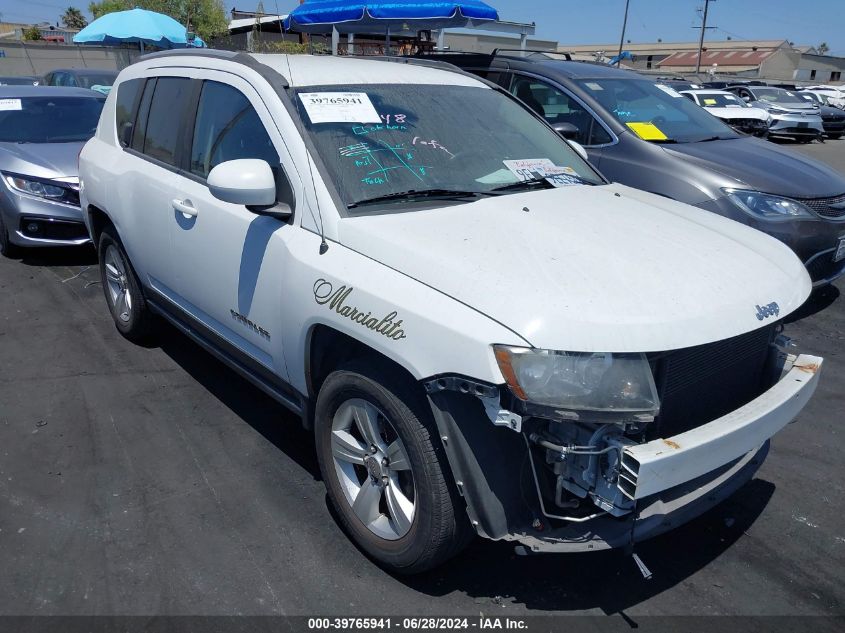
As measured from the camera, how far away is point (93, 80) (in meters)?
14.4

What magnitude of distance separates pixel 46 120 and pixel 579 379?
24.3ft

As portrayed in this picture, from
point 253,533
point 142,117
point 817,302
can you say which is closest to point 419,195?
point 253,533

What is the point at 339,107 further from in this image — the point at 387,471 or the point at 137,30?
the point at 137,30

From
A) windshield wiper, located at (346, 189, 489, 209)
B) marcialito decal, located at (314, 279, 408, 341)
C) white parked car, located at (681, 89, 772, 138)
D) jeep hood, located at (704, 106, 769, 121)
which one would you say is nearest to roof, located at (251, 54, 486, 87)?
windshield wiper, located at (346, 189, 489, 209)

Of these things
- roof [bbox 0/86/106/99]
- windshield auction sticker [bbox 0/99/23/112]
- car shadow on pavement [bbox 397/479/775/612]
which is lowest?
car shadow on pavement [bbox 397/479/775/612]

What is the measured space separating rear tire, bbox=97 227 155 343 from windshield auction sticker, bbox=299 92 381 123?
211 cm

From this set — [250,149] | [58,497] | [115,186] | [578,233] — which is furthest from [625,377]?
[115,186]

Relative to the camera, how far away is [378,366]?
262 cm

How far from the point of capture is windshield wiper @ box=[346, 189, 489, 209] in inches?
116

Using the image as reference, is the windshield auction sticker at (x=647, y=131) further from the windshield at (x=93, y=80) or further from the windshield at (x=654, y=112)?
the windshield at (x=93, y=80)

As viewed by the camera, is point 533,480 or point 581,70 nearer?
point 533,480

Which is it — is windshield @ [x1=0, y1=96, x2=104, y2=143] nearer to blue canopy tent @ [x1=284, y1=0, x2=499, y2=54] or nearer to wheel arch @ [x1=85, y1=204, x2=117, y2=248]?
blue canopy tent @ [x1=284, y1=0, x2=499, y2=54]

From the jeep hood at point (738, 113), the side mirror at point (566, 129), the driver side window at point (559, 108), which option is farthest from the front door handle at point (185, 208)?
the jeep hood at point (738, 113)

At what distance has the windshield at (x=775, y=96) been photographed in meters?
22.2
